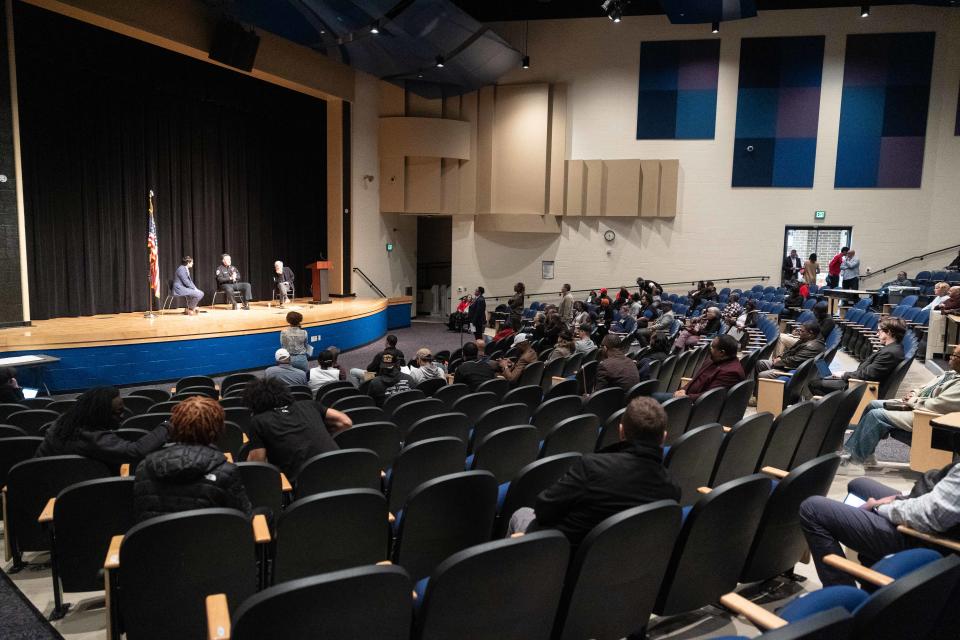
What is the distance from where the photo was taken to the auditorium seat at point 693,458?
3.34 metres

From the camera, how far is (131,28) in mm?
10578

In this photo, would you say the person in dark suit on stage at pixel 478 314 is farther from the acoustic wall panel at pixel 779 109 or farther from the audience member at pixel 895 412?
the audience member at pixel 895 412

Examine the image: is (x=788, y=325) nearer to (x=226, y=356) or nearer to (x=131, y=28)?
(x=226, y=356)

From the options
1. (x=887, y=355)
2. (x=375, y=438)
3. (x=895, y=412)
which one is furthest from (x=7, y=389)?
(x=887, y=355)

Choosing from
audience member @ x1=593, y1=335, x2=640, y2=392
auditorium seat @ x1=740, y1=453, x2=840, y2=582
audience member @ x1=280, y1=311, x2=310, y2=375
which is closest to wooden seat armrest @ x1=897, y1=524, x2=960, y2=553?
auditorium seat @ x1=740, y1=453, x2=840, y2=582

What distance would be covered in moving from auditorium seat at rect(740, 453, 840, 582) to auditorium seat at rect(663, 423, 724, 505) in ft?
1.87

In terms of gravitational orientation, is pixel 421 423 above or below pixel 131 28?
below

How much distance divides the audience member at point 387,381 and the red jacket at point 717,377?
2.57 m

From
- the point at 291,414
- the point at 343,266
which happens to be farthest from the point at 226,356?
the point at 291,414

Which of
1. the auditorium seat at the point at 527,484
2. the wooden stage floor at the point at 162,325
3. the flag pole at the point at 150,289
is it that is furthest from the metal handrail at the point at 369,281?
the auditorium seat at the point at 527,484

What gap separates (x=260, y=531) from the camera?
8.52 ft

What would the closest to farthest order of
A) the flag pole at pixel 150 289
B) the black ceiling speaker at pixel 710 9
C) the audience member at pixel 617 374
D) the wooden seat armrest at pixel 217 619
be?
the wooden seat armrest at pixel 217 619, the audience member at pixel 617 374, the flag pole at pixel 150 289, the black ceiling speaker at pixel 710 9

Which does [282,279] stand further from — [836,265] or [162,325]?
[836,265]

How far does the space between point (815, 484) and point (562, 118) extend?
634 inches
